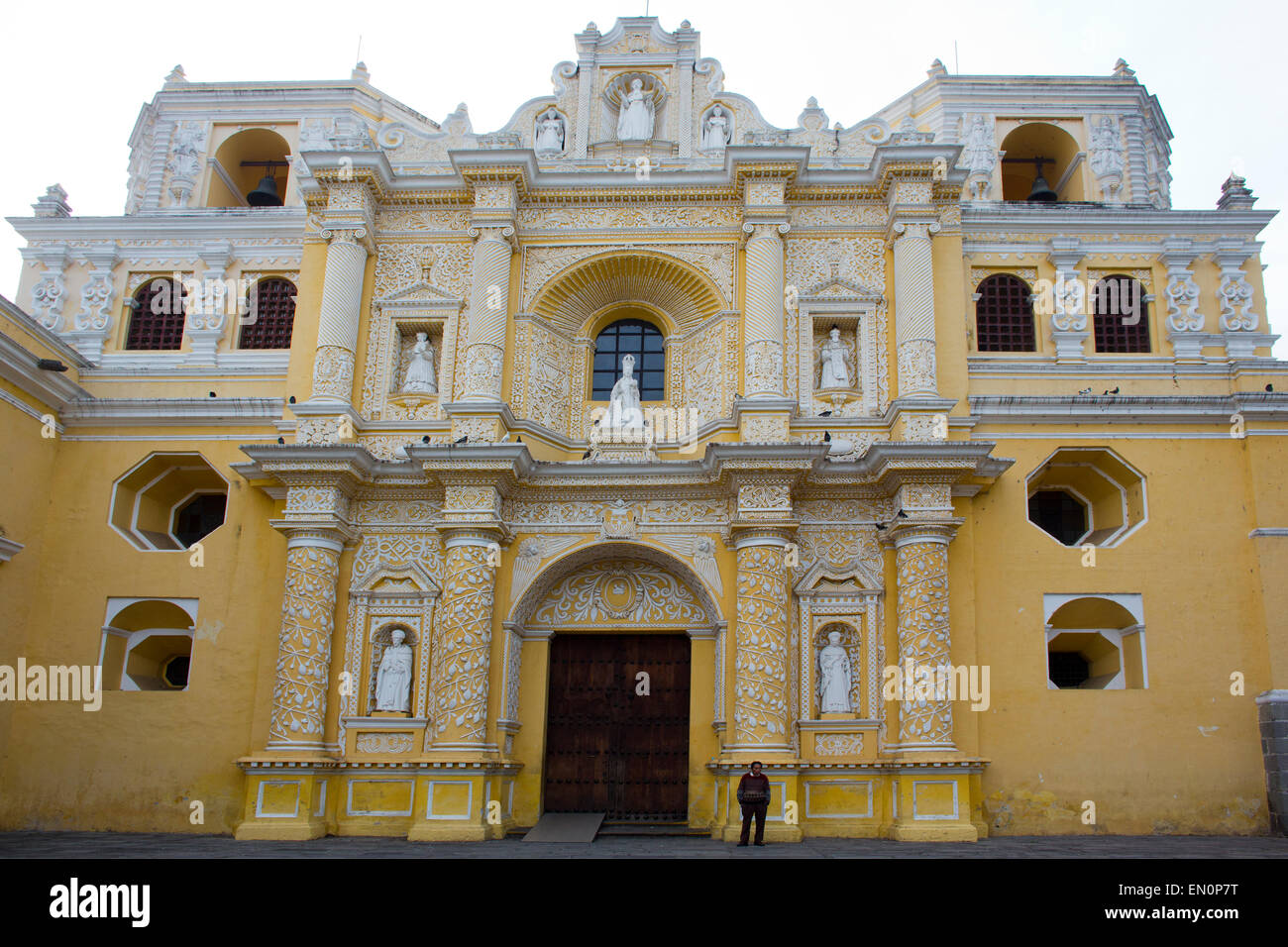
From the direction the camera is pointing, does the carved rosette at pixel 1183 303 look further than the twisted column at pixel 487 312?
Yes

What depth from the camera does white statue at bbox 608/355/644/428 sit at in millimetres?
16781

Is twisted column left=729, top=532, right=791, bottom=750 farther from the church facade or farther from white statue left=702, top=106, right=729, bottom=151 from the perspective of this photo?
white statue left=702, top=106, right=729, bottom=151

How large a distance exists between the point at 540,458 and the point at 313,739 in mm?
5291

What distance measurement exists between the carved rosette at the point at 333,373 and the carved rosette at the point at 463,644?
301 centimetres

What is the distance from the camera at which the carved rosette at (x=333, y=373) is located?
16125 millimetres

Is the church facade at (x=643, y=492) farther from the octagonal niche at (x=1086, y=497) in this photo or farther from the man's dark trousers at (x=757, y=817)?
the man's dark trousers at (x=757, y=817)

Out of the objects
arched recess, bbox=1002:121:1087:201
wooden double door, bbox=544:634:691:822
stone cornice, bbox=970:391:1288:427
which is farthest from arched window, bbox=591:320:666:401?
arched recess, bbox=1002:121:1087:201

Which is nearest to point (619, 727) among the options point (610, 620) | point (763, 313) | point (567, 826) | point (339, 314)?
point (610, 620)

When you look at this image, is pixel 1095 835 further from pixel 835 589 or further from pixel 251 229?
pixel 251 229

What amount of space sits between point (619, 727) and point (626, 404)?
16.6 feet

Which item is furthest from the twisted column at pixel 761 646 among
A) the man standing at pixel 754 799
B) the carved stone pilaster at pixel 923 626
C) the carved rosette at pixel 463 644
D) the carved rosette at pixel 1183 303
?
the carved rosette at pixel 1183 303

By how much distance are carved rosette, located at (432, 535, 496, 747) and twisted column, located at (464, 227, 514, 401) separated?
2425mm

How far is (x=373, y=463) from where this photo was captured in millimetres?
15758

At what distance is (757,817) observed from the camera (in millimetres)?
13180
